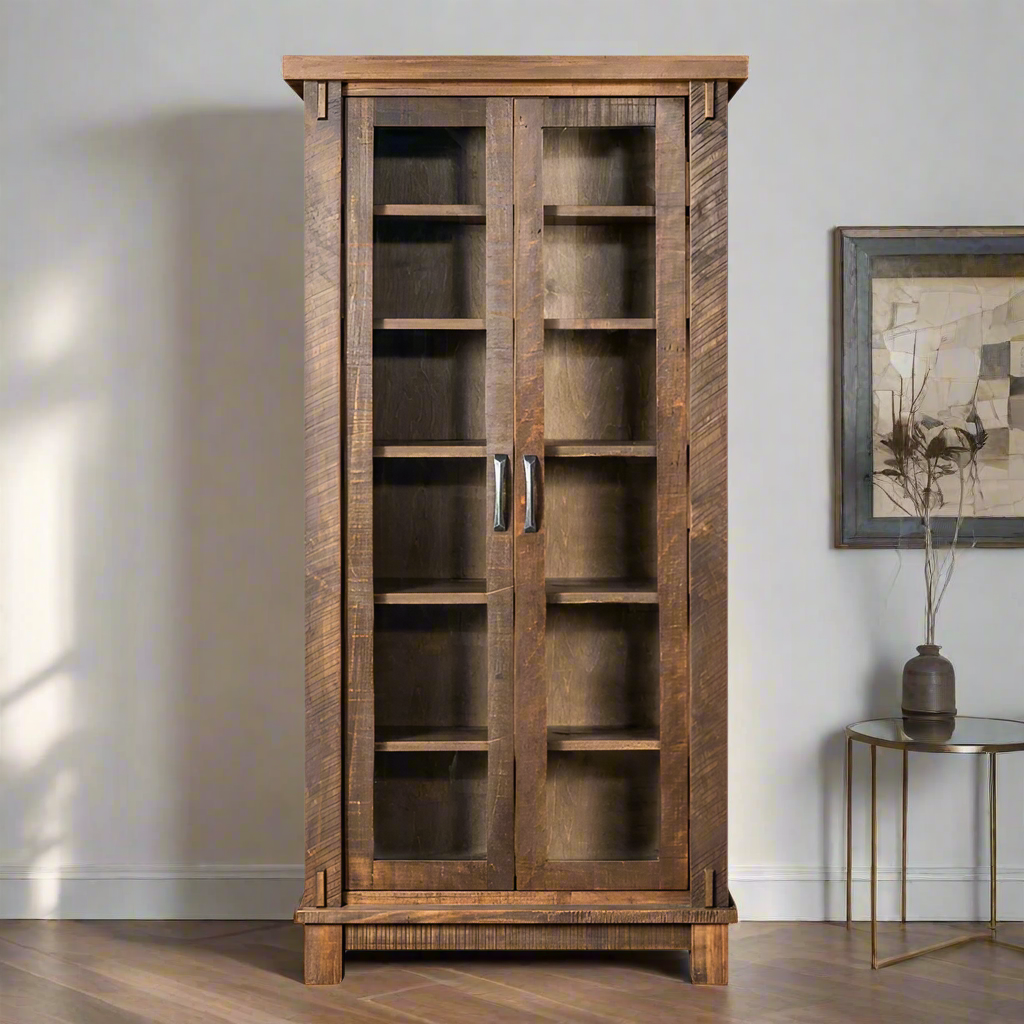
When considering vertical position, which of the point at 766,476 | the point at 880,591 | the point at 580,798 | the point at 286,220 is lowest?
the point at 580,798

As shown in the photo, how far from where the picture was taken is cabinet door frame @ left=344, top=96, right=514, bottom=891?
2473mm

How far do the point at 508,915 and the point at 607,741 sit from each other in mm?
450

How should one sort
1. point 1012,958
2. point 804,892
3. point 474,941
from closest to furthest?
1. point 474,941
2. point 1012,958
3. point 804,892

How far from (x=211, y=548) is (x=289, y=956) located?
108 centimetres

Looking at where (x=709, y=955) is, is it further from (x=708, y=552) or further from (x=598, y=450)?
(x=598, y=450)

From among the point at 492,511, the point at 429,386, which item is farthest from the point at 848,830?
the point at 429,386

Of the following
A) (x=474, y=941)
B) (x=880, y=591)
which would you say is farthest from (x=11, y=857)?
(x=880, y=591)

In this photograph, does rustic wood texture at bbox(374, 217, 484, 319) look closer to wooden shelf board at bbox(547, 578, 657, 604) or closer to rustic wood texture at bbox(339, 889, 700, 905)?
wooden shelf board at bbox(547, 578, 657, 604)

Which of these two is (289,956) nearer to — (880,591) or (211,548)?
A: (211,548)

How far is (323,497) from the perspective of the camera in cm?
248

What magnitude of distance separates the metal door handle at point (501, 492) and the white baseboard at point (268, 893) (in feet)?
Result: 3.96

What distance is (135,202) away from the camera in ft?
9.84

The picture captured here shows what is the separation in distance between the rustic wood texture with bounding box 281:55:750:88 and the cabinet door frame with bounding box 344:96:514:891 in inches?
2.2

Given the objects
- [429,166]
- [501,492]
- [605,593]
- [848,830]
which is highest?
[429,166]
